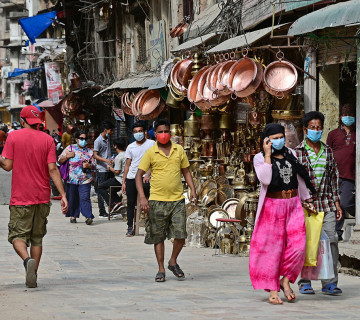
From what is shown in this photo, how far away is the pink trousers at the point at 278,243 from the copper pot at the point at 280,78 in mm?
4162

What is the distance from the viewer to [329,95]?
12352 mm

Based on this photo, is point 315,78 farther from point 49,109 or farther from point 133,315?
point 49,109

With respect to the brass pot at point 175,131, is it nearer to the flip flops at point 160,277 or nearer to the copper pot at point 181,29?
the copper pot at point 181,29

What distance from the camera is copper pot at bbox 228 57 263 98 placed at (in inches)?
478

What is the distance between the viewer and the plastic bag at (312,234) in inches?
316

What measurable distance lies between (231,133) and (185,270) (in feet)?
16.5

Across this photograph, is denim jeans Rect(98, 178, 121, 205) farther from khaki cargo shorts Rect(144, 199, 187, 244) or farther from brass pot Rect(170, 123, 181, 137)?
khaki cargo shorts Rect(144, 199, 187, 244)

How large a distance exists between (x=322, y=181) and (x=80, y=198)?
8.80 m

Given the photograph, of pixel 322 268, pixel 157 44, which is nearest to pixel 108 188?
pixel 157 44

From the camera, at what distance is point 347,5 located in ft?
31.2

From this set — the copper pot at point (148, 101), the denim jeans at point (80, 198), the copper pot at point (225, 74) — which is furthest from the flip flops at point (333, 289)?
the copper pot at point (148, 101)

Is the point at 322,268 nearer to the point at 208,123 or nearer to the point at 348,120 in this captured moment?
the point at 348,120

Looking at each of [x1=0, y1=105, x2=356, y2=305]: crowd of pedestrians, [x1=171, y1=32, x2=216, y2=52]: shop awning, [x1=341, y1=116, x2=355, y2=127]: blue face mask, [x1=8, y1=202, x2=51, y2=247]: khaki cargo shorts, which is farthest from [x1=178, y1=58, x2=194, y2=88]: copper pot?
[x1=8, y1=202, x2=51, y2=247]: khaki cargo shorts

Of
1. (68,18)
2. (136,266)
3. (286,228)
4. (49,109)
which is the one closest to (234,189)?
(136,266)
